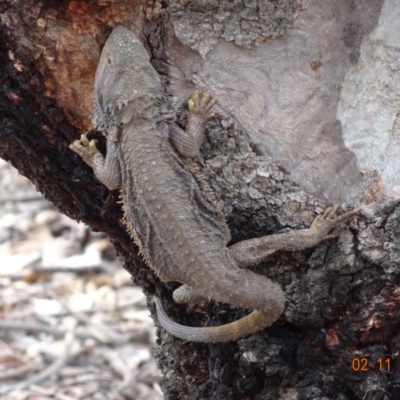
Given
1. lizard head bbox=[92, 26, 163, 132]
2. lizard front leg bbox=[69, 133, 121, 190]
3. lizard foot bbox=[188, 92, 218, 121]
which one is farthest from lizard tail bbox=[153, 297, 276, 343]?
lizard head bbox=[92, 26, 163, 132]

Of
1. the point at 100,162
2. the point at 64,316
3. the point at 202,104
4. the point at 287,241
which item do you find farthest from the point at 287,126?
the point at 64,316

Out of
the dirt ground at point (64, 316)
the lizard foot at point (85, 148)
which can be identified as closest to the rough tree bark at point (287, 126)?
the lizard foot at point (85, 148)

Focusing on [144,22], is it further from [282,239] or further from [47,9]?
[282,239]

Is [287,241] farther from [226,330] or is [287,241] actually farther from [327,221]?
[226,330]

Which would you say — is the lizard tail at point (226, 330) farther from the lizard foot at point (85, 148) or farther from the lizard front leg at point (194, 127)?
the lizard foot at point (85, 148)

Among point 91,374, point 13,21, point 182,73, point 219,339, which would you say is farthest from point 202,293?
point 91,374

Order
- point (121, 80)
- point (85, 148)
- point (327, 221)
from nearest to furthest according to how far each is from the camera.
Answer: point (327, 221), point (85, 148), point (121, 80)
